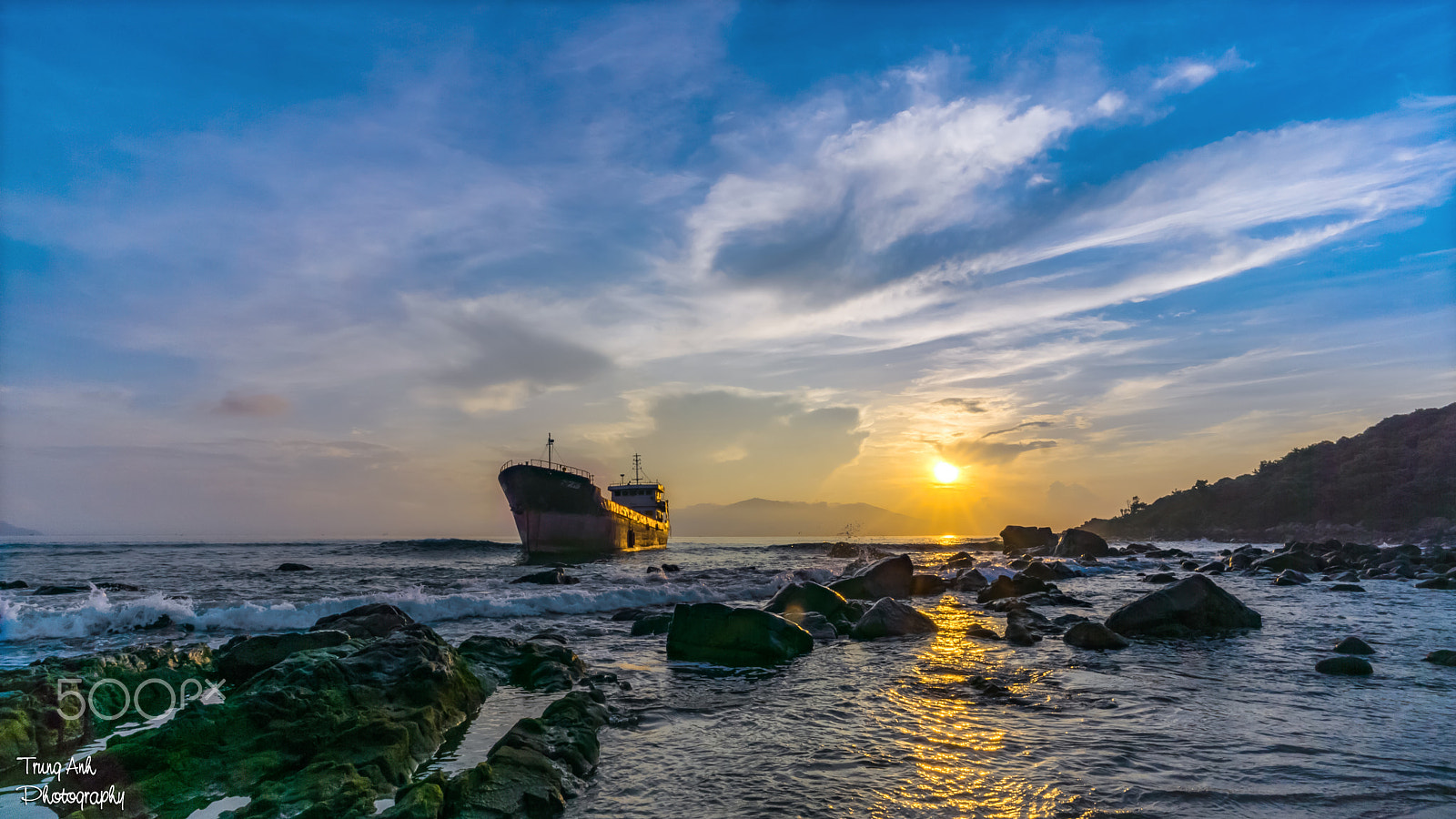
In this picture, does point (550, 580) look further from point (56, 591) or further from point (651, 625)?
point (56, 591)

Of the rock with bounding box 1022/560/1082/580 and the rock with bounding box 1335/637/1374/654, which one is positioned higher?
the rock with bounding box 1335/637/1374/654

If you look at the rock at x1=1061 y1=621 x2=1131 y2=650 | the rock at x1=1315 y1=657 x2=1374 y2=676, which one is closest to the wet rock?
the rock at x1=1061 y1=621 x2=1131 y2=650

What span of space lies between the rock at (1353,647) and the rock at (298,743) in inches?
496

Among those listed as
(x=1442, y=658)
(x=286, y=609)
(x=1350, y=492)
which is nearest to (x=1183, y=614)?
(x=1442, y=658)

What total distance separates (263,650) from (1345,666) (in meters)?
14.3

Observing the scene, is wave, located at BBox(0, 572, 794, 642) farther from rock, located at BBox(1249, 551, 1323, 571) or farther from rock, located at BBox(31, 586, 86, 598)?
rock, located at BBox(1249, 551, 1323, 571)

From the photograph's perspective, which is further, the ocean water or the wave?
the wave

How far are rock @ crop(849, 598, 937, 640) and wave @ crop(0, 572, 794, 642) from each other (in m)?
4.10

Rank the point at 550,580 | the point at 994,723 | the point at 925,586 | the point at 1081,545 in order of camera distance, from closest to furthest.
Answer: the point at 994,723
the point at 925,586
the point at 550,580
the point at 1081,545

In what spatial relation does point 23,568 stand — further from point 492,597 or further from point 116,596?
point 492,597

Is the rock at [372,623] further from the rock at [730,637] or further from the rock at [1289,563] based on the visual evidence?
the rock at [1289,563]

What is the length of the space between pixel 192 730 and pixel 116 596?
56.8 ft

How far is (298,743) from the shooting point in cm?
520

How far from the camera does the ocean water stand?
4.52 m
